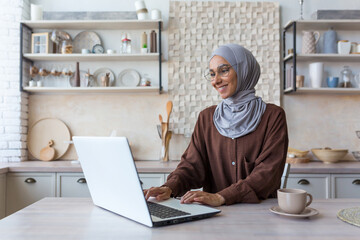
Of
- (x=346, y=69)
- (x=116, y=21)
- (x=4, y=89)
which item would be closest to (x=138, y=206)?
(x=116, y=21)

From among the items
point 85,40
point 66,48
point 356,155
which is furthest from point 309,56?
point 66,48

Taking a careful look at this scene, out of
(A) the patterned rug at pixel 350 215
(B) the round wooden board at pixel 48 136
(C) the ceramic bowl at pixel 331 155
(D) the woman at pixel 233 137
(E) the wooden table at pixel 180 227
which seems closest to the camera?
(E) the wooden table at pixel 180 227

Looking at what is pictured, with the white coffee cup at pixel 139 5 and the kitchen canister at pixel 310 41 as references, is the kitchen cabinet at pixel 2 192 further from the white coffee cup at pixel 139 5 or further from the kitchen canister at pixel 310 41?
the kitchen canister at pixel 310 41

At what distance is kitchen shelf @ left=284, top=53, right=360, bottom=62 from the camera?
123 inches

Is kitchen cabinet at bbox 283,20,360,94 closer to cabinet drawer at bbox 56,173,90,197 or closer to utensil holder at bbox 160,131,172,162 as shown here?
utensil holder at bbox 160,131,172,162

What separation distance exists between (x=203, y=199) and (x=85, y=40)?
2.60 meters

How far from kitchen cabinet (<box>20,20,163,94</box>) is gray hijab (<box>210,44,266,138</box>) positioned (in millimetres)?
1567

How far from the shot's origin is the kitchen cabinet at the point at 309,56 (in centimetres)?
312

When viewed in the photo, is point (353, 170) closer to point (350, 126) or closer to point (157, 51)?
point (350, 126)

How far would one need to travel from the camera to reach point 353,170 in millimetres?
2736

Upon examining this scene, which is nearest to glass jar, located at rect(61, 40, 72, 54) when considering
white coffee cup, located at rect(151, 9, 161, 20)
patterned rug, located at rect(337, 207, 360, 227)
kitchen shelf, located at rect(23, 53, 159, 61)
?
kitchen shelf, located at rect(23, 53, 159, 61)

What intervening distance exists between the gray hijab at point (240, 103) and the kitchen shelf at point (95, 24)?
5.59ft

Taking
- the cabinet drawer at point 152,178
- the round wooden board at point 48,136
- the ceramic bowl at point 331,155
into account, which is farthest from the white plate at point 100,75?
the ceramic bowl at point 331,155

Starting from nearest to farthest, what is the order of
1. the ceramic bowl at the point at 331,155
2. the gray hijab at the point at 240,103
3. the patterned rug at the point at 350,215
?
the patterned rug at the point at 350,215, the gray hijab at the point at 240,103, the ceramic bowl at the point at 331,155
